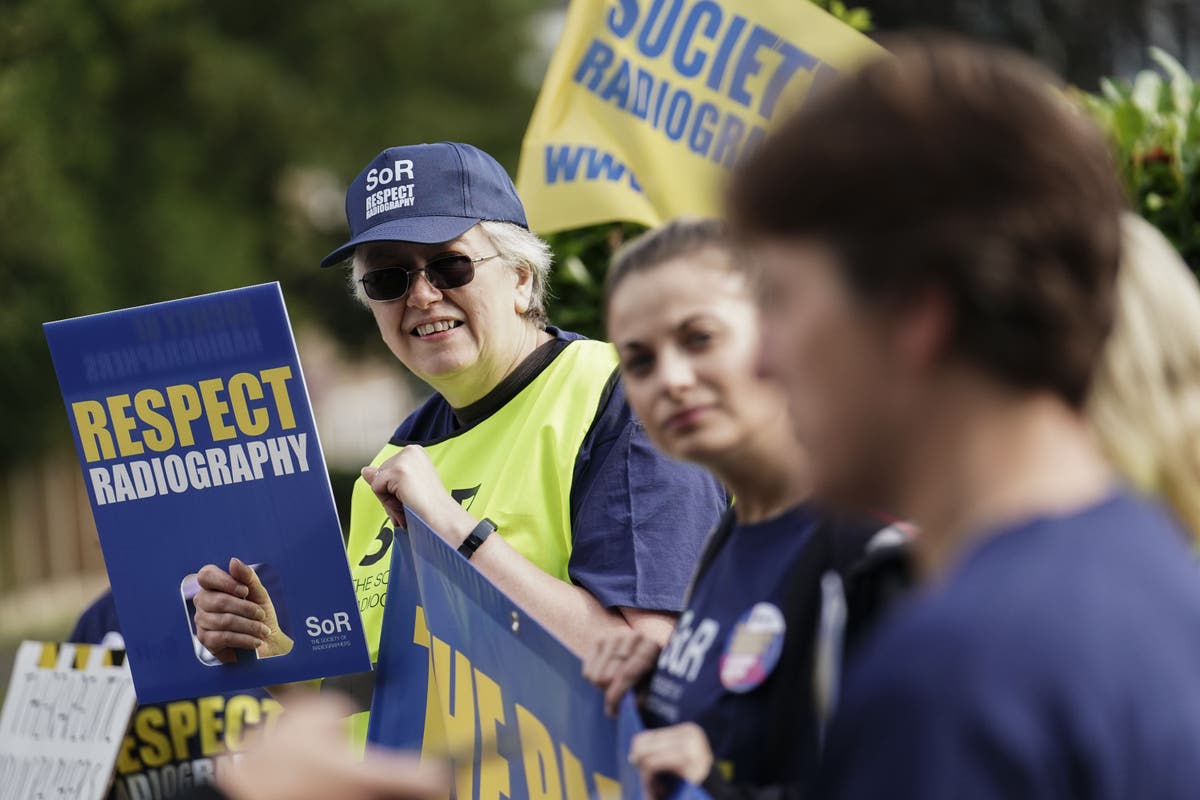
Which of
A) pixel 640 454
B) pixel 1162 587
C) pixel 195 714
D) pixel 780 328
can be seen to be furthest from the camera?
pixel 195 714

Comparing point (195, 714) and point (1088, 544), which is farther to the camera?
point (195, 714)

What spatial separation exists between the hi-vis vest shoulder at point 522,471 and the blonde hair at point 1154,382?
134cm

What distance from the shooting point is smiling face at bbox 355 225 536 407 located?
3109 millimetres

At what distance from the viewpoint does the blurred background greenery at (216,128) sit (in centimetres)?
1482

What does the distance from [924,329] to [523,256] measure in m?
2.19

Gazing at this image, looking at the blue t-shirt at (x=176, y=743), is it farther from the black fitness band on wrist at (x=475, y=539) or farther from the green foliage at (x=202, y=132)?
the green foliage at (x=202, y=132)

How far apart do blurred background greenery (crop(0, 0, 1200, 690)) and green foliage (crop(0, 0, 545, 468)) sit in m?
0.03

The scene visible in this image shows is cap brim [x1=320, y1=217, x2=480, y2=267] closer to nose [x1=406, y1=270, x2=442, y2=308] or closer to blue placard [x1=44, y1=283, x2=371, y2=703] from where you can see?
nose [x1=406, y1=270, x2=442, y2=308]

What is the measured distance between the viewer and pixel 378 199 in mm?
3234

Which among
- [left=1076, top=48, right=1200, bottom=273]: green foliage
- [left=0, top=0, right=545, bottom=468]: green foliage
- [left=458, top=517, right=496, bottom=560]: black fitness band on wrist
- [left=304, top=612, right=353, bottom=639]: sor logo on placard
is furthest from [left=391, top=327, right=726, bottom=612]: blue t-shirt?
[left=0, top=0, right=545, bottom=468]: green foliage

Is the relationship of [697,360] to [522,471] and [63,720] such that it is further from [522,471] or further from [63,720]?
[63,720]

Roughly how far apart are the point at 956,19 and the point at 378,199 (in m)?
11.2

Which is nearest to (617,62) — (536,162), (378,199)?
(536,162)

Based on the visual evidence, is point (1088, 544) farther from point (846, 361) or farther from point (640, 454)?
point (640, 454)
